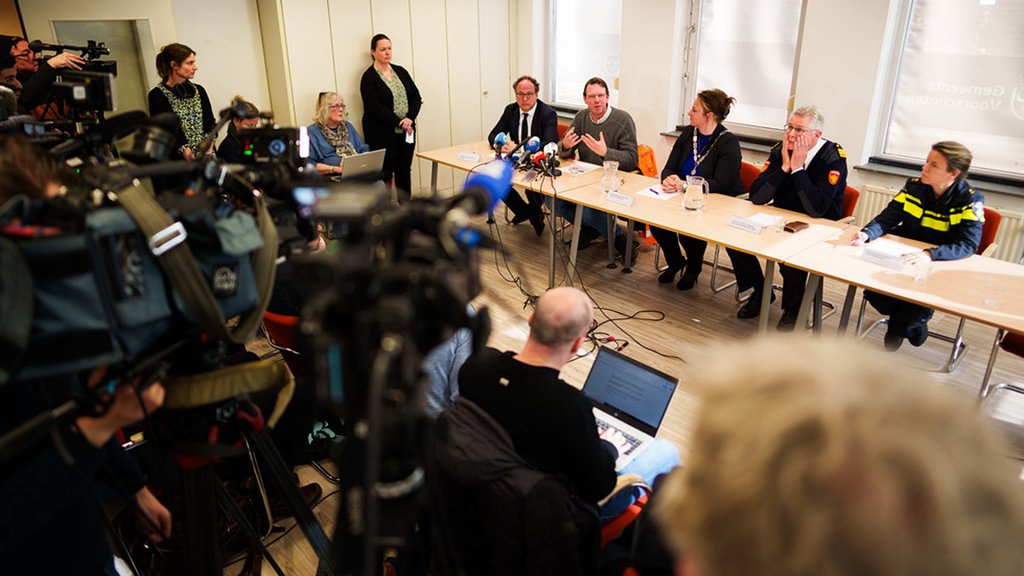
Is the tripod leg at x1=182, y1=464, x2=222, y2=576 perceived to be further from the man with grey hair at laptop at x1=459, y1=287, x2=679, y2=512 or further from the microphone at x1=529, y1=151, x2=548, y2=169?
the microphone at x1=529, y1=151, x2=548, y2=169

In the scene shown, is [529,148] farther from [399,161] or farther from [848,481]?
[848,481]

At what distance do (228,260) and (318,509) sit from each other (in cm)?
170

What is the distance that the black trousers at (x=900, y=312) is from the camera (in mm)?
3271

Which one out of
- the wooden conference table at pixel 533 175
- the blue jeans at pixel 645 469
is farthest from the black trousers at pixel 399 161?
the blue jeans at pixel 645 469

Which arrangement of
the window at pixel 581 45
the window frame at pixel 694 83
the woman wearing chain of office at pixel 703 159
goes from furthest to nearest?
1. the window at pixel 581 45
2. the window frame at pixel 694 83
3. the woman wearing chain of office at pixel 703 159

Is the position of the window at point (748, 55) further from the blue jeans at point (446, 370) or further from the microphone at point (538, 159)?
the blue jeans at point (446, 370)

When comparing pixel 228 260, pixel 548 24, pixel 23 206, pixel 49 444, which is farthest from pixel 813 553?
pixel 548 24

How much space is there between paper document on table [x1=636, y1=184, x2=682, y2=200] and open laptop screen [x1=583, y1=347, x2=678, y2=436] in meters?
1.94

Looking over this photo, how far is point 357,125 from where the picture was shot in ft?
18.7

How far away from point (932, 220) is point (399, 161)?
411 centimetres

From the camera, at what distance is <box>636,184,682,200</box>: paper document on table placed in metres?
3.99

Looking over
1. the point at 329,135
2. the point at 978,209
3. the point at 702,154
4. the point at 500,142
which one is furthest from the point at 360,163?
the point at 978,209

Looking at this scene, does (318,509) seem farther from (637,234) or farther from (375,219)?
(637,234)

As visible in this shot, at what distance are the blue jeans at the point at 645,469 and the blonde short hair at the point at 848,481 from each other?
51.0 inches
